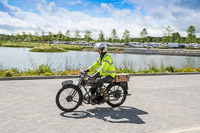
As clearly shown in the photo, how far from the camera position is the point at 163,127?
16.7 ft

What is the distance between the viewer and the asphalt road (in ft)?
15.9

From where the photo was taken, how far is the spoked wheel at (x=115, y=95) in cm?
660

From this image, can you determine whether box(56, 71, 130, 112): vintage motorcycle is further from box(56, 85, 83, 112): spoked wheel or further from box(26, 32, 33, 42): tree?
box(26, 32, 33, 42): tree

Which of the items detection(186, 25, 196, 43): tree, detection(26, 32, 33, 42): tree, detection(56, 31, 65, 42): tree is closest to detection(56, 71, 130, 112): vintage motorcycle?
detection(186, 25, 196, 43): tree

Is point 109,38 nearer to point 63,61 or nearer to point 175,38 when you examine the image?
point 175,38

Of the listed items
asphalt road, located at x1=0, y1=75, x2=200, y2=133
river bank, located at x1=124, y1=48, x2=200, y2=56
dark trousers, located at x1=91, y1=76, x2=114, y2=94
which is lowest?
asphalt road, located at x1=0, y1=75, x2=200, y2=133

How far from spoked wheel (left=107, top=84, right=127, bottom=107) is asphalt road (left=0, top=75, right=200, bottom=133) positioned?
0.20 metres

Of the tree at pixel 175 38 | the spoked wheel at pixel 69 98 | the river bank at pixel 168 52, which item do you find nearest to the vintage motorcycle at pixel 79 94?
Answer: the spoked wheel at pixel 69 98

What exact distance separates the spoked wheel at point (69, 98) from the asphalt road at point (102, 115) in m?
0.18

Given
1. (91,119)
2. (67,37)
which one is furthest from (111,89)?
(67,37)

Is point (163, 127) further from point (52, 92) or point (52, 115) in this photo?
point (52, 92)

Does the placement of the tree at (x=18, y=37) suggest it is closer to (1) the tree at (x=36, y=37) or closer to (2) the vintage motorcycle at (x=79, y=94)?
(1) the tree at (x=36, y=37)

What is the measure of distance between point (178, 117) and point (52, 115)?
3247 mm

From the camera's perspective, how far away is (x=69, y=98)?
6094mm
